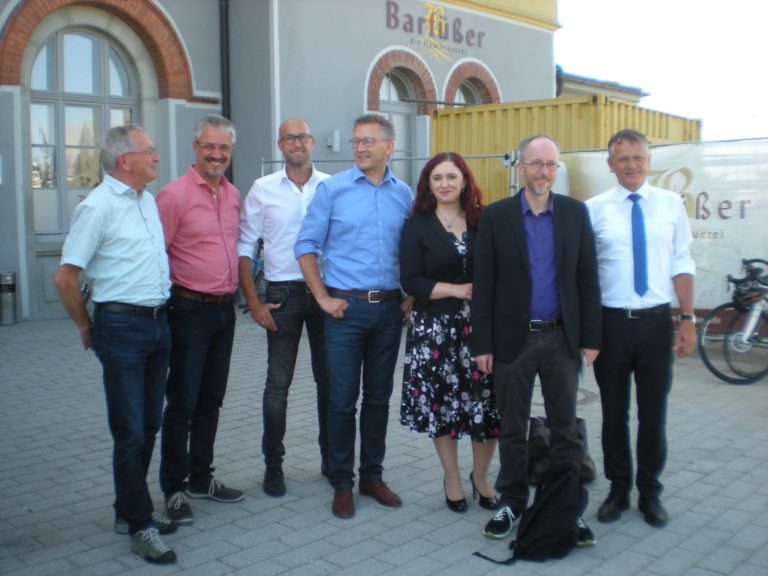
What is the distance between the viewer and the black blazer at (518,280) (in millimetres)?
4164

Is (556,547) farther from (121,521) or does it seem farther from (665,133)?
(665,133)

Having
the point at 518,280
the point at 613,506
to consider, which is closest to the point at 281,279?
the point at 518,280

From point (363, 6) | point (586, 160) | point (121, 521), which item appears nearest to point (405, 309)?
point (121, 521)

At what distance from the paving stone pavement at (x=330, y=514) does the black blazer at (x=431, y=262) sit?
45.2 inches

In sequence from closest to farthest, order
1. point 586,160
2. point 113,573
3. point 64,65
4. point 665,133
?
1. point 113,573
2. point 586,160
3. point 64,65
4. point 665,133

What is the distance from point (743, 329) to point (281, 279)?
499 centimetres

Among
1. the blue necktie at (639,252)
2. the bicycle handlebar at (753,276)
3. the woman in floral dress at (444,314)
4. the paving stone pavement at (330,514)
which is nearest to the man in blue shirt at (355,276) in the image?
the woman in floral dress at (444,314)

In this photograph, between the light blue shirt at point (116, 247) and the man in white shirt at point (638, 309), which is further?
the man in white shirt at point (638, 309)

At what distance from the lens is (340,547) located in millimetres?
4152

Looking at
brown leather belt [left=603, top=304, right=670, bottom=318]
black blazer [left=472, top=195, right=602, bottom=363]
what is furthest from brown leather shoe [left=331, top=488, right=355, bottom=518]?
brown leather belt [left=603, top=304, right=670, bottom=318]

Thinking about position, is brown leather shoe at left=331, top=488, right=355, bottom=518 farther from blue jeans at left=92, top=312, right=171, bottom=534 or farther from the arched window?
the arched window

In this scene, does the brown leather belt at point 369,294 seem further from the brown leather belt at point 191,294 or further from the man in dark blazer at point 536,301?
the brown leather belt at point 191,294

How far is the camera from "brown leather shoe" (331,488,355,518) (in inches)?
179

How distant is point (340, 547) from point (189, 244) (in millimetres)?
1697
